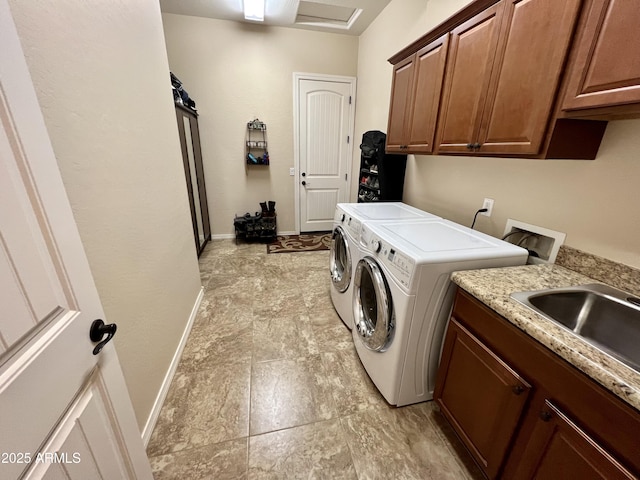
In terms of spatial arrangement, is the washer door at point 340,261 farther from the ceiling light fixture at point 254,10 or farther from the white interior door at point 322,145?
the ceiling light fixture at point 254,10

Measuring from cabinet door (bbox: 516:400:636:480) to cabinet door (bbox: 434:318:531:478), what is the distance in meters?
0.07

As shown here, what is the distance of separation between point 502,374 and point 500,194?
108cm

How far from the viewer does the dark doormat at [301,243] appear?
3664 mm

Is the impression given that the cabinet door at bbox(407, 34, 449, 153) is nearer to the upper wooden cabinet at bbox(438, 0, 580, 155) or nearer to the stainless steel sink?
the upper wooden cabinet at bbox(438, 0, 580, 155)

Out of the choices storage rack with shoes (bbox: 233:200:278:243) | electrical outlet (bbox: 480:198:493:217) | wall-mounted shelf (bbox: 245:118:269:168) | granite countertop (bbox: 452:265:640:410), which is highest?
wall-mounted shelf (bbox: 245:118:269:168)

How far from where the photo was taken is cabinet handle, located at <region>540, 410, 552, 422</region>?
2.60 feet

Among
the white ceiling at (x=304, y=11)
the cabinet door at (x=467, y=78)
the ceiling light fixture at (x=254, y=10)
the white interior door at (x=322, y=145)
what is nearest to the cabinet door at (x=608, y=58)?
the cabinet door at (x=467, y=78)

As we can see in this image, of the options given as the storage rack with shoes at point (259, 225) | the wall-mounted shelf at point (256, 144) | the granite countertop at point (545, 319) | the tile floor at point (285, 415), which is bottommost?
the tile floor at point (285, 415)

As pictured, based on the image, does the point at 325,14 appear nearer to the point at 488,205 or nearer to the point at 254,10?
the point at 254,10

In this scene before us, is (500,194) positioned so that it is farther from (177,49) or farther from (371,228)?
(177,49)

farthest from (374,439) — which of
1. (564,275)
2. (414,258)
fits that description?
(564,275)

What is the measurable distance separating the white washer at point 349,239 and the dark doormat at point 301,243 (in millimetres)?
1434

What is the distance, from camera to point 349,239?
188 centimetres


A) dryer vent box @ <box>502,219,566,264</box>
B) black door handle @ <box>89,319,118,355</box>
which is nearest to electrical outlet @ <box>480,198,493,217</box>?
dryer vent box @ <box>502,219,566,264</box>
